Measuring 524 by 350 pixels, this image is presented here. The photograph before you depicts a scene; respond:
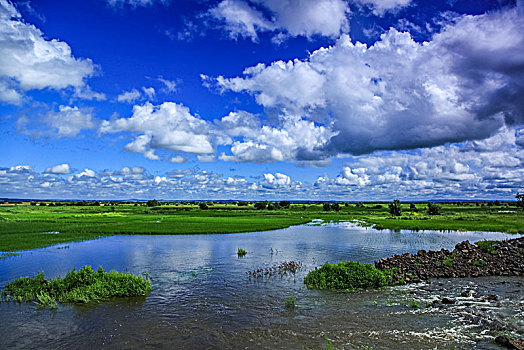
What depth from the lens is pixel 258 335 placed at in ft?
52.2

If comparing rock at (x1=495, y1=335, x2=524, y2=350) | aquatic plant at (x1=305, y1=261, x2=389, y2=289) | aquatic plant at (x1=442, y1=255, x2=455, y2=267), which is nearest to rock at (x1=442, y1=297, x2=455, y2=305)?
aquatic plant at (x1=305, y1=261, x2=389, y2=289)

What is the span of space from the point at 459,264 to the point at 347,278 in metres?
10.8

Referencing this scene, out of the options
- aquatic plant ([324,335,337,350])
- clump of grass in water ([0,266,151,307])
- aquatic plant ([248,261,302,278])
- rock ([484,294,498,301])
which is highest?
clump of grass in water ([0,266,151,307])

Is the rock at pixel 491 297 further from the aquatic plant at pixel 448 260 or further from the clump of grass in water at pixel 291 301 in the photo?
the clump of grass in water at pixel 291 301

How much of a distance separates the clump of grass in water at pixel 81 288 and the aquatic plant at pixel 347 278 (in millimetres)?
11167

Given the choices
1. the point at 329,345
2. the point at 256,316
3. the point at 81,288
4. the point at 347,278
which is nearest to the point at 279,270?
the point at 347,278

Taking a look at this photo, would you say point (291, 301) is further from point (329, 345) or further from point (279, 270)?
point (279, 270)

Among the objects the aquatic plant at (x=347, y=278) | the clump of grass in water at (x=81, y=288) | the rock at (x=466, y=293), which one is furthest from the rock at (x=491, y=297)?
the clump of grass in water at (x=81, y=288)

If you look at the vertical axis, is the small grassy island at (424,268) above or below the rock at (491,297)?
above

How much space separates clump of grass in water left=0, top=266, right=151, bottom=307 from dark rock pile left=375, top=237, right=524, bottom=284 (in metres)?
17.5

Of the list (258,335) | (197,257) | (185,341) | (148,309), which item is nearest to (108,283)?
(148,309)

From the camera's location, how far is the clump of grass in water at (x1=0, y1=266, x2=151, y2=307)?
20.5m

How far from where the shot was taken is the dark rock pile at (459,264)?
1025 inches

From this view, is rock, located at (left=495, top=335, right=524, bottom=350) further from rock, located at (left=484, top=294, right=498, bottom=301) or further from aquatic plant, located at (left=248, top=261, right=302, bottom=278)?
aquatic plant, located at (left=248, top=261, right=302, bottom=278)
